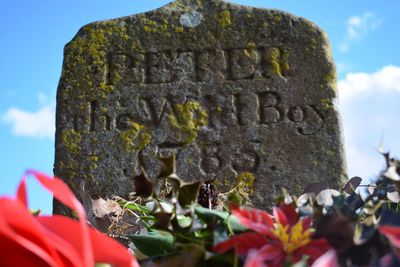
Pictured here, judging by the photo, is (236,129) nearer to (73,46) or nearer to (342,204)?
(73,46)

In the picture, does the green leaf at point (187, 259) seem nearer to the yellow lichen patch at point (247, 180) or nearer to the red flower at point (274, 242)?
the red flower at point (274, 242)

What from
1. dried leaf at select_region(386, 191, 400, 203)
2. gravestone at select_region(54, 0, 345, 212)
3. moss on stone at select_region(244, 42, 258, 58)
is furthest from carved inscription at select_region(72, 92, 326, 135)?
dried leaf at select_region(386, 191, 400, 203)

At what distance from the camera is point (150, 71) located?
3.96m

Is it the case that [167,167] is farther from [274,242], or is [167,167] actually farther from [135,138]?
[135,138]

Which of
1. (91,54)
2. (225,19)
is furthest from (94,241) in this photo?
(91,54)

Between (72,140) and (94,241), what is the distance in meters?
3.70

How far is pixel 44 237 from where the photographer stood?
0.26 metres

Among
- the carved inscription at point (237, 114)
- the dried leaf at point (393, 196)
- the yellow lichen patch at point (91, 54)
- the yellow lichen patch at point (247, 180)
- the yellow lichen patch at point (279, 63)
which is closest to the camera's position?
the dried leaf at point (393, 196)

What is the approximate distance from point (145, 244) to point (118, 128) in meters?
3.48

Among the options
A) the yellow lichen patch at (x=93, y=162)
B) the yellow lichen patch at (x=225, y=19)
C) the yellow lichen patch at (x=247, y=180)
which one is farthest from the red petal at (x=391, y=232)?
the yellow lichen patch at (x=225, y=19)

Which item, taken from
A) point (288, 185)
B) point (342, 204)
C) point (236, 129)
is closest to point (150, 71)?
point (236, 129)

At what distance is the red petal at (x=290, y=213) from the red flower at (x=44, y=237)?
0.16 m

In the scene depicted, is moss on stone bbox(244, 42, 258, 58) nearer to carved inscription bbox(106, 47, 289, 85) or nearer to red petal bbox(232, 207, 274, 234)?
carved inscription bbox(106, 47, 289, 85)

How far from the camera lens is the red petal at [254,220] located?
0.36m
